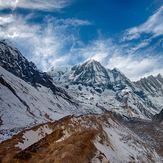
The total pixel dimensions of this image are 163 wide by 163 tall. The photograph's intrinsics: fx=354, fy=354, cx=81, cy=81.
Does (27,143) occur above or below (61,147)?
above

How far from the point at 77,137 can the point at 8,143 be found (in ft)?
75.9

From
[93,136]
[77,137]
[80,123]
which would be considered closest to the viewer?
[77,137]

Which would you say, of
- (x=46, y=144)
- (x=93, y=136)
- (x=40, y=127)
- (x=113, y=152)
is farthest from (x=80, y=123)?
(x=46, y=144)

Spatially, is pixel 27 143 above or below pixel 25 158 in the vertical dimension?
above

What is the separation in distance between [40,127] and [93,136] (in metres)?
34.7

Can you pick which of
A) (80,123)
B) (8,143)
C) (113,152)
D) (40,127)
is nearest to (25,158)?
(8,143)

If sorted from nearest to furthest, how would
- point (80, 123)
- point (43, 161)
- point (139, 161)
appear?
point (43, 161) → point (139, 161) → point (80, 123)

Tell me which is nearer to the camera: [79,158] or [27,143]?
[79,158]

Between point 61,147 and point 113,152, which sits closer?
A: point 61,147

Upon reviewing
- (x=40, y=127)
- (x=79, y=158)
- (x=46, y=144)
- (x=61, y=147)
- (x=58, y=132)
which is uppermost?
(x=40, y=127)

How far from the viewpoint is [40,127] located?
120m

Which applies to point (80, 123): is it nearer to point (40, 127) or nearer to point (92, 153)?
point (40, 127)

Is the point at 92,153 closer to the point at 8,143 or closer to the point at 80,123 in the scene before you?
the point at 8,143

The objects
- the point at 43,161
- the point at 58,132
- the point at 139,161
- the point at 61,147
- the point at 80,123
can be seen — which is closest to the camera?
the point at 43,161
